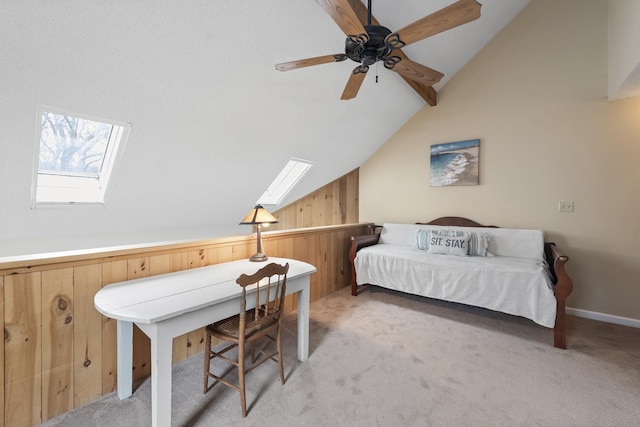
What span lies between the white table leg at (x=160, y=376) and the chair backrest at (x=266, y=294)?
36 centimetres

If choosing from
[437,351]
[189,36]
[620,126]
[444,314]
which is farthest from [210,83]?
[620,126]

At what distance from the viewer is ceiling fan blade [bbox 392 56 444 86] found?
1773mm

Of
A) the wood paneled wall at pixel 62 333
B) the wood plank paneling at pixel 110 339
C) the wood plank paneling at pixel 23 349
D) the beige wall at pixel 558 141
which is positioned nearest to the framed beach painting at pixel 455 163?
the beige wall at pixel 558 141

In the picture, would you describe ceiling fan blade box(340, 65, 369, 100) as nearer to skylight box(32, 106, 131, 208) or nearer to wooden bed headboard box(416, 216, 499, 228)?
skylight box(32, 106, 131, 208)

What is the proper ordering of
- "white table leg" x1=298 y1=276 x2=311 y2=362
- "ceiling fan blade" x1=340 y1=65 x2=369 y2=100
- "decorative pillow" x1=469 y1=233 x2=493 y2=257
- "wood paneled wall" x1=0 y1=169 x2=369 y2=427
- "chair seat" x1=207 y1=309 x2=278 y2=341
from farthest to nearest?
"decorative pillow" x1=469 y1=233 x2=493 y2=257
"white table leg" x1=298 y1=276 x2=311 y2=362
"ceiling fan blade" x1=340 y1=65 x2=369 y2=100
"chair seat" x1=207 y1=309 x2=278 y2=341
"wood paneled wall" x1=0 y1=169 x2=369 y2=427

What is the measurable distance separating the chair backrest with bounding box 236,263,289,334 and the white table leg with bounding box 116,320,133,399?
69cm

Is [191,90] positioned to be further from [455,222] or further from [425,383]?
[455,222]

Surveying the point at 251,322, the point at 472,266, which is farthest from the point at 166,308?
the point at 472,266

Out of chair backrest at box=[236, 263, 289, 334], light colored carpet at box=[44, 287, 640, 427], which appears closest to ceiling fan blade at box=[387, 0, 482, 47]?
chair backrest at box=[236, 263, 289, 334]

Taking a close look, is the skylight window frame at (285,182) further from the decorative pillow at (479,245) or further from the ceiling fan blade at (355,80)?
the decorative pillow at (479,245)

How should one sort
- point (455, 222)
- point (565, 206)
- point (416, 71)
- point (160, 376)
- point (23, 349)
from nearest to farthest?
1. point (160, 376)
2. point (23, 349)
3. point (416, 71)
4. point (565, 206)
5. point (455, 222)

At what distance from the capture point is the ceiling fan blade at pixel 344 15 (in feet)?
A: 4.22

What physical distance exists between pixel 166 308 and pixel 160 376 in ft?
0.99

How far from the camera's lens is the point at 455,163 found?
3.48 meters
